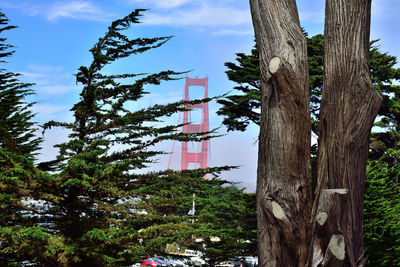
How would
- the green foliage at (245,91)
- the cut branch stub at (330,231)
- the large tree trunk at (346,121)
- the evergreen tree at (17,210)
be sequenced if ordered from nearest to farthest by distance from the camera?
1. the cut branch stub at (330,231)
2. the large tree trunk at (346,121)
3. the evergreen tree at (17,210)
4. the green foliage at (245,91)

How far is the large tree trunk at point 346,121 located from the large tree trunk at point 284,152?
0.19 m

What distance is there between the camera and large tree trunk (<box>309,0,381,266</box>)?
3.45 metres

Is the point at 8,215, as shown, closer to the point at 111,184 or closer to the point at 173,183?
the point at 111,184

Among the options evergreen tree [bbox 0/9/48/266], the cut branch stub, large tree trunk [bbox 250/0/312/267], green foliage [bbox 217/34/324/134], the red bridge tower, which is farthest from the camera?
the red bridge tower

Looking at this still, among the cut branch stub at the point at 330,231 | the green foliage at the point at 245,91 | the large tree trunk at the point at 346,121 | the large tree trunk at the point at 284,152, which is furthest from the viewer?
the green foliage at the point at 245,91

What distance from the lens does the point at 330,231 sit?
3.34 m

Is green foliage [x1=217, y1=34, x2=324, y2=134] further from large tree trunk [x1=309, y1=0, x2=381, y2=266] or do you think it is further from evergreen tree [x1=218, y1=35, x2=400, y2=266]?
large tree trunk [x1=309, y1=0, x2=381, y2=266]

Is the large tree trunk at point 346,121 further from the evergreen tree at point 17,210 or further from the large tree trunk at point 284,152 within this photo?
the evergreen tree at point 17,210

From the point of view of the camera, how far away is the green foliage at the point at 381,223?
751cm

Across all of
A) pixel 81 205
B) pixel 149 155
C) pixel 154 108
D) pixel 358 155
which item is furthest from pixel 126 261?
pixel 358 155

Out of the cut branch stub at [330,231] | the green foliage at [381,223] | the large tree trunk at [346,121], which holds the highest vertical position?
the large tree trunk at [346,121]

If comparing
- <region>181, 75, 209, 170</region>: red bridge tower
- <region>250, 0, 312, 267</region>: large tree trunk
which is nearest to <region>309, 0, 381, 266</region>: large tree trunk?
<region>250, 0, 312, 267</region>: large tree trunk

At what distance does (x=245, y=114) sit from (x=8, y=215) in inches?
436

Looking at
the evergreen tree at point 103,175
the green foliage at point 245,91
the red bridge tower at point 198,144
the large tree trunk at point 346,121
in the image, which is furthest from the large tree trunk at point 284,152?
the red bridge tower at point 198,144
